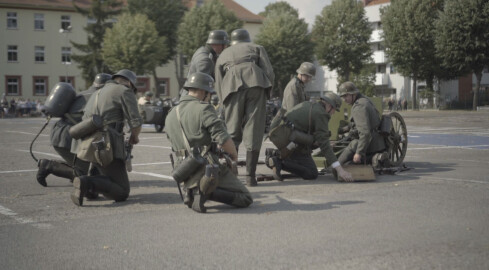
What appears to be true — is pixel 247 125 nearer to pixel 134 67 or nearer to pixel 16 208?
pixel 16 208

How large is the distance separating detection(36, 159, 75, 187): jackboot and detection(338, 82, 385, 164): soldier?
3.96 m

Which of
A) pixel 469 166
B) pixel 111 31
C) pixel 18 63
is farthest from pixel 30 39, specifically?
pixel 469 166

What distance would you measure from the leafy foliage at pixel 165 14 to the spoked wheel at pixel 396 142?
5394 cm

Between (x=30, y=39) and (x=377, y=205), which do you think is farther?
(x=30, y=39)

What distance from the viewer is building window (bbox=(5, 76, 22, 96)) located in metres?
62.4

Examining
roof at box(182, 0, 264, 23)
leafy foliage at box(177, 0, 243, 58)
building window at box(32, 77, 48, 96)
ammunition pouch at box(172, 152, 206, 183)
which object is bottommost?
ammunition pouch at box(172, 152, 206, 183)

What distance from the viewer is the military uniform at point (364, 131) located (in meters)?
9.19

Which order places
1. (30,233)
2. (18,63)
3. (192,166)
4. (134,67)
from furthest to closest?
(18,63)
(134,67)
(192,166)
(30,233)

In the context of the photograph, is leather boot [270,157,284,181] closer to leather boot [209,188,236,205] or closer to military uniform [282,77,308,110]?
military uniform [282,77,308,110]

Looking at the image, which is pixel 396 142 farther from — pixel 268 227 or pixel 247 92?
pixel 268 227

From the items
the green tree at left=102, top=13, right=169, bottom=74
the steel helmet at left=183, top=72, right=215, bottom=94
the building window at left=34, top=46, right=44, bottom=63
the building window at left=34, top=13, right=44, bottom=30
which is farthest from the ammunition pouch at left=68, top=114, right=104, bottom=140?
the building window at left=34, top=13, right=44, bottom=30

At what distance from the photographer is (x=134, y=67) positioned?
55.8 meters

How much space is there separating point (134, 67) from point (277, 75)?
15318 mm

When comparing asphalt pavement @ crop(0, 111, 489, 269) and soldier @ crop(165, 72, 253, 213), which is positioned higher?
soldier @ crop(165, 72, 253, 213)
